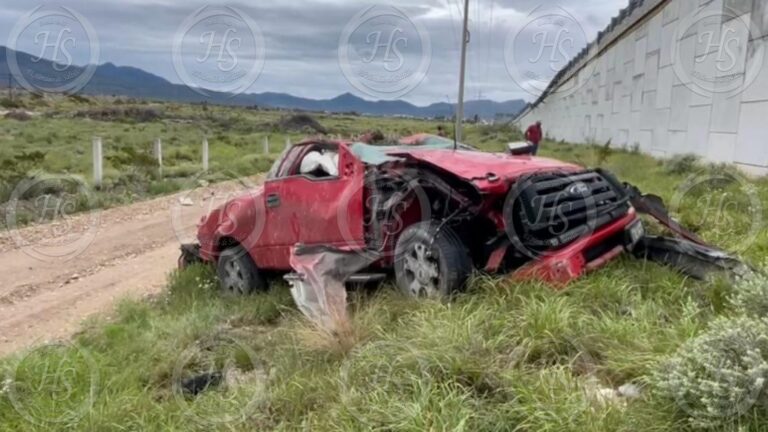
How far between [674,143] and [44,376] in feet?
50.7

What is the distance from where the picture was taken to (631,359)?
10.9ft

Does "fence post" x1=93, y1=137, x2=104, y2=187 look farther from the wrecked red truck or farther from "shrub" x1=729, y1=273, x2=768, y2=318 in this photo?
"shrub" x1=729, y1=273, x2=768, y2=318

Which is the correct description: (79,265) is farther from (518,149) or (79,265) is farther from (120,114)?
(120,114)

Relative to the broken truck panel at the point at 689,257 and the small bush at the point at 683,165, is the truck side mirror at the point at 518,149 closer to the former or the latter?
the broken truck panel at the point at 689,257

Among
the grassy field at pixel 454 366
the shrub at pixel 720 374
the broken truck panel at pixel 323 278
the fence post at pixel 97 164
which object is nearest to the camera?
the shrub at pixel 720 374

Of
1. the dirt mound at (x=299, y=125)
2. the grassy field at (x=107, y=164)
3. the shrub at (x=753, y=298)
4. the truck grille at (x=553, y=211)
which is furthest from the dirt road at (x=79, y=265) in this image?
the dirt mound at (x=299, y=125)

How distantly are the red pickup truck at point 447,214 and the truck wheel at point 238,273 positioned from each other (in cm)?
41

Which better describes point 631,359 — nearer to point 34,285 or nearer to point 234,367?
point 234,367

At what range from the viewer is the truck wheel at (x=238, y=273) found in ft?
20.7

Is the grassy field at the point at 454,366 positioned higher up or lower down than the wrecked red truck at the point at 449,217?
lower down

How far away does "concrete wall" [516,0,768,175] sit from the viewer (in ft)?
35.3

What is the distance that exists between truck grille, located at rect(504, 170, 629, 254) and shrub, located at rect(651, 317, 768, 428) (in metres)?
1.58

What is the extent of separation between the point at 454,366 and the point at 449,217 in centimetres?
158

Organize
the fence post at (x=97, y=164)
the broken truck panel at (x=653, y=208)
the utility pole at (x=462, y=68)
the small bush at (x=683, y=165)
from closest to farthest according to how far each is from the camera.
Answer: the broken truck panel at (x=653, y=208) → the small bush at (x=683, y=165) → the fence post at (x=97, y=164) → the utility pole at (x=462, y=68)
